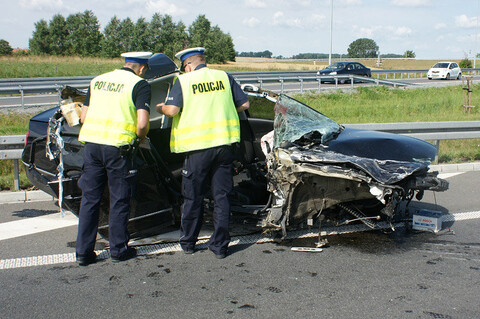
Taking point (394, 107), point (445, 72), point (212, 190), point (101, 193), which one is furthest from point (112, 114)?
point (445, 72)

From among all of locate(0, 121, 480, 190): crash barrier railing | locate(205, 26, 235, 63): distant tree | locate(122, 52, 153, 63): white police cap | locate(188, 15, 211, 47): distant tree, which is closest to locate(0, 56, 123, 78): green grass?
locate(205, 26, 235, 63): distant tree

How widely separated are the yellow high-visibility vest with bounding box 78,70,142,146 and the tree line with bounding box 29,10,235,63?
127ft

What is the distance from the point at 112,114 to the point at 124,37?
47720 millimetres

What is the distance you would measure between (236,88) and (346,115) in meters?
10.8

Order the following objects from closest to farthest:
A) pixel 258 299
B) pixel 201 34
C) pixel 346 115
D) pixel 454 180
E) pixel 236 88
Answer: pixel 258 299 → pixel 236 88 → pixel 454 180 → pixel 346 115 → pixel 201 34

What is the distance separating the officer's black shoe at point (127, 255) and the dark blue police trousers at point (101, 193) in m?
0.03

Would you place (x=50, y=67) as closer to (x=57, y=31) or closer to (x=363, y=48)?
(x=57, y=31)

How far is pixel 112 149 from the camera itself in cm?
401

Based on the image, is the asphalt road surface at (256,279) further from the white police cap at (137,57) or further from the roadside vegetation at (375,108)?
the roadside vegetation at (375,108)

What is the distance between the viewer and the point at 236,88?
14.4 ft

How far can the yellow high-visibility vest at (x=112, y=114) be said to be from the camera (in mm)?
4012

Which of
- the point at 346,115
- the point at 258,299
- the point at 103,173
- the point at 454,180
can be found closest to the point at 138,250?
the point at 103,173

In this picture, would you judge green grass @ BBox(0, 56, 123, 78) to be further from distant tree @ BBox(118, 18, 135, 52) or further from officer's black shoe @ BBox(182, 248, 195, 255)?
officer's black shoe @ BBox(182, 248, 195, 255)

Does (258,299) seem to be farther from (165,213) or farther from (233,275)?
(165,213)
